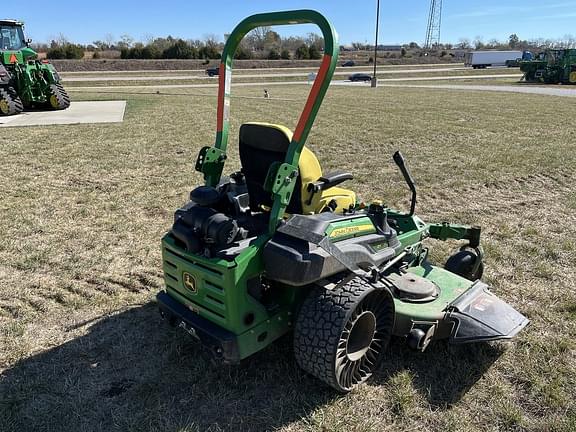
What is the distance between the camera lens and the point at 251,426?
8.45 ft

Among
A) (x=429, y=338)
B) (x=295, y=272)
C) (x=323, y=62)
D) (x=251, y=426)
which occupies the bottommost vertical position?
(x=251, y=426)

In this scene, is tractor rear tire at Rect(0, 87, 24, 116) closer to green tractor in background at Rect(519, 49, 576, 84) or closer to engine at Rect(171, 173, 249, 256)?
engine at Rect(171, 173, 249, 256)

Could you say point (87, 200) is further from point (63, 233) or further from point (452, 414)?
point (452, 414)

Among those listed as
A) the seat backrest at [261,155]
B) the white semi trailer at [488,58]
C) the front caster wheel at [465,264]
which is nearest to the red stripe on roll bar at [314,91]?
the seat backrest at [261,155]

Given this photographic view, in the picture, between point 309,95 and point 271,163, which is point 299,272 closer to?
point 271,163

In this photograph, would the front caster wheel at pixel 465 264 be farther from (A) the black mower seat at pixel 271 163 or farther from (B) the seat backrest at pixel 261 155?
(B) the seat backrest at pixel 261 155

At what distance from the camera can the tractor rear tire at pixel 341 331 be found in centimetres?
255

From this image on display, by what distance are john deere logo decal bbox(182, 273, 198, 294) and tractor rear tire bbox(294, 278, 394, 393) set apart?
0.63 m

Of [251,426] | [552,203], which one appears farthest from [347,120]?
[251,426]

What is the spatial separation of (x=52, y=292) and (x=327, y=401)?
251cm

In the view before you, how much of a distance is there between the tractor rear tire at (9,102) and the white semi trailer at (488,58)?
56.9 m

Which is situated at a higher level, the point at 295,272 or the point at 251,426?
the point at 295,272

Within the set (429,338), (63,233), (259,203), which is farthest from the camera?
(63,233)

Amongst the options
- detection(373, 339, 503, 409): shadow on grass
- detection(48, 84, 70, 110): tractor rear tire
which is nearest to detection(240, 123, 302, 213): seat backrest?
detection(373, 339, 503, 409): shadow on grass
